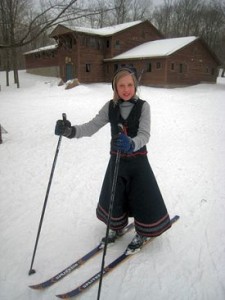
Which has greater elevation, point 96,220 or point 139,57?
point 139,57

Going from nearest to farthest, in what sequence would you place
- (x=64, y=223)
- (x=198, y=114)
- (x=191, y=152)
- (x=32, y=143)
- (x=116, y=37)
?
(x=64, y=223) < (x=191, y=152) < (x=32, y=143) < (x=198, y=114) < (x=116, y=37)

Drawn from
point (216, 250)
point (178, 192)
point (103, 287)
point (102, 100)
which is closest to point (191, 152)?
point (178, 192)

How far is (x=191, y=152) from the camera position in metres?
7.27

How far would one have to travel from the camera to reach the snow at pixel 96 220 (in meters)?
2.83

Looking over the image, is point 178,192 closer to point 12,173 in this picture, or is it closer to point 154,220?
point 154,220

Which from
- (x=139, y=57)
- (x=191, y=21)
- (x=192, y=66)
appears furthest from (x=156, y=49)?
(x=191, y=21)

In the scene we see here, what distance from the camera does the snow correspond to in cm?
283

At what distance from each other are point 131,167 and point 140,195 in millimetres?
363

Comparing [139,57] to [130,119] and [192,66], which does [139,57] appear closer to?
[192,66]

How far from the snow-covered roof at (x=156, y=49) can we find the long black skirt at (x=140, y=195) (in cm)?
2086

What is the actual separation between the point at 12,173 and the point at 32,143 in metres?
2.35

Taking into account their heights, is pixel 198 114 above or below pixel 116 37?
below

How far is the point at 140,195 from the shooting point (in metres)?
3.12

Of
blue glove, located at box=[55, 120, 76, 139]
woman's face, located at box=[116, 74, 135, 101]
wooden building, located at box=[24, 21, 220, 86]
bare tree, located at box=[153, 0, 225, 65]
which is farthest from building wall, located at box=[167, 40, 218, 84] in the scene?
blue glove, located at box=[55, 120, 76, 139]
